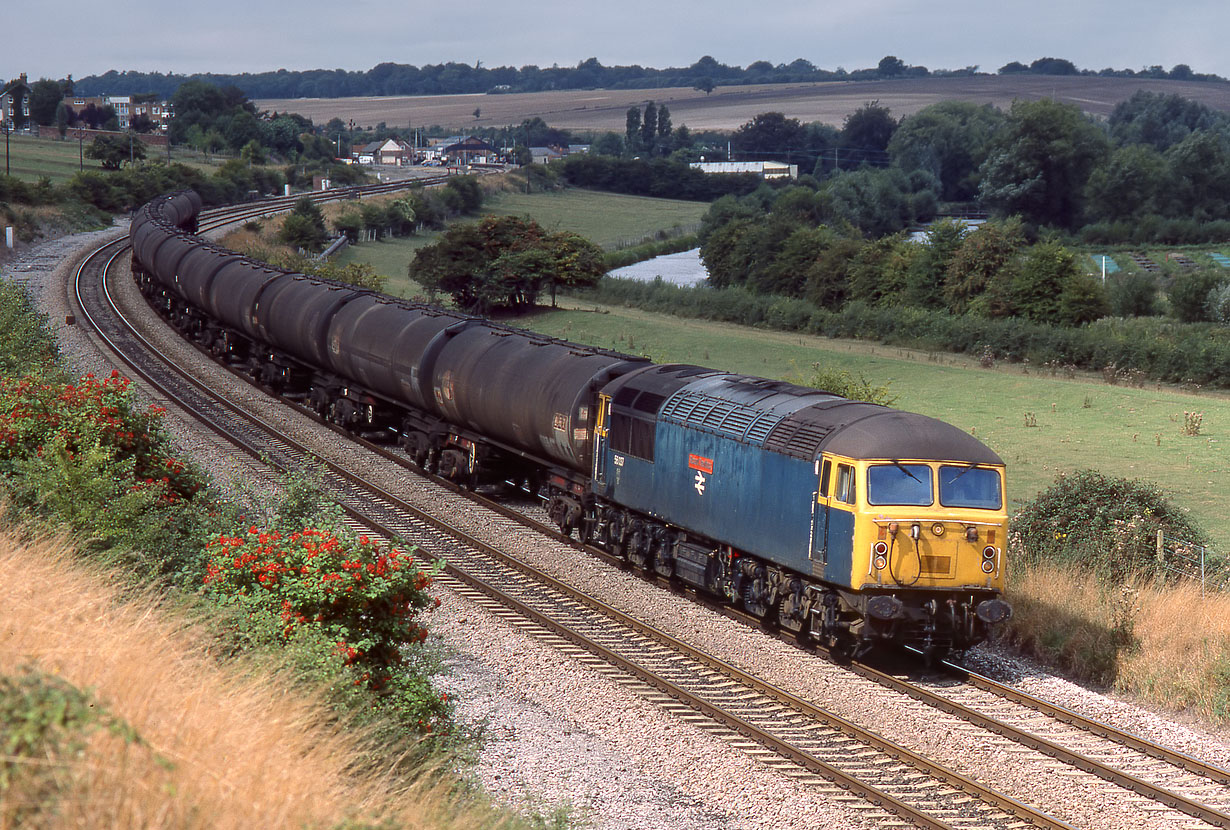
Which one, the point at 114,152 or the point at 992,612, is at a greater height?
the point at 114,152

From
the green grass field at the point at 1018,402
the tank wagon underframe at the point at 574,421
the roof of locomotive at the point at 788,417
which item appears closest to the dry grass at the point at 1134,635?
the tank wagon underframe at the point at 574,421

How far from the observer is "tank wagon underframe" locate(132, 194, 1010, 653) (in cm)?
1728

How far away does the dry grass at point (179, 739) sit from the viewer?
6078 millimetres

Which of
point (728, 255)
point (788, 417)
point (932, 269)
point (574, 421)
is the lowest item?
point (728, 255)

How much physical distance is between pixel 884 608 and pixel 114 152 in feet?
420

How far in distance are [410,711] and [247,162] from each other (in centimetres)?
13985

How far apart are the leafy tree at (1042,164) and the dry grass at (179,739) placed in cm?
11970

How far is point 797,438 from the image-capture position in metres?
18.0

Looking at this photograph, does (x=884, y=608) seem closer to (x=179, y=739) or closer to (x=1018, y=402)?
(x=179, y=739)

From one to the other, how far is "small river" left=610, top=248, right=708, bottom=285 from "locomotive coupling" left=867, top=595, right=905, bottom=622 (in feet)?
265

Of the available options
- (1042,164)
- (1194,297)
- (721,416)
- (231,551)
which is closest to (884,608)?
(721,416)

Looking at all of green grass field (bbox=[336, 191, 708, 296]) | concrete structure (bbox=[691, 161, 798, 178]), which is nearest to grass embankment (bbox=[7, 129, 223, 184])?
green grass field (bbox=[336, 191, 708, 296])

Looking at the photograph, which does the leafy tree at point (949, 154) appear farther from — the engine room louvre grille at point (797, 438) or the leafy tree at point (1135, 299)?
the engine room louvre grille at point (797, 438)

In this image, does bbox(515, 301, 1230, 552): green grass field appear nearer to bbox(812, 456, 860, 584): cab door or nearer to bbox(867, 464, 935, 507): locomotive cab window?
bbox(867, 464, 935, 507): locomotive cab window
